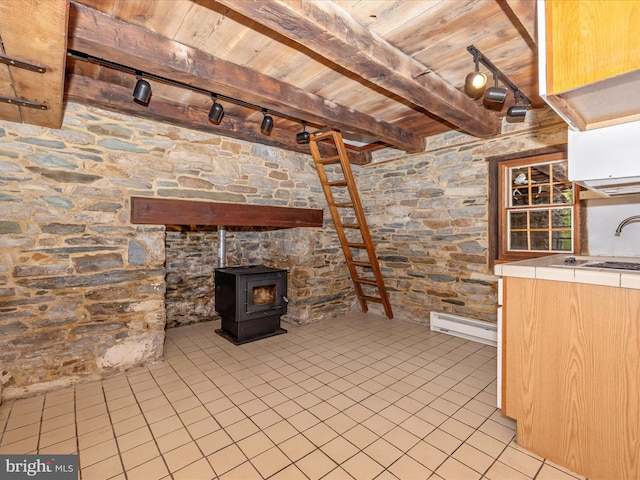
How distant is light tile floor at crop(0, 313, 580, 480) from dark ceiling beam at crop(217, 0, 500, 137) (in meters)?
2.35

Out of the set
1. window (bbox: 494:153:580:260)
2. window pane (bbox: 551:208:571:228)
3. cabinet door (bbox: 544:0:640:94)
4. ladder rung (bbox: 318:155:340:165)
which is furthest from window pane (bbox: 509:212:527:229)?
cabinet door (bbox: 544:0:640:94)

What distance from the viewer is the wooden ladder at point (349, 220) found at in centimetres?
390

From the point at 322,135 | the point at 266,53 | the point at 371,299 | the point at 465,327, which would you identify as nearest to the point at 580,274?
the point at 465,327

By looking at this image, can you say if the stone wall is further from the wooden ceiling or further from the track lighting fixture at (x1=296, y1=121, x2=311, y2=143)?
the track lighting fixture at (x1=296, y1=121, x2=311, y2=143)

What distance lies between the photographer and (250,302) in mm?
3613

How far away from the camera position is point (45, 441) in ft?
6.24

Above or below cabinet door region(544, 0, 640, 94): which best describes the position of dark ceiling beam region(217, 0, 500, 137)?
above

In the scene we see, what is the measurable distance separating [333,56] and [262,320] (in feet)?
9.77

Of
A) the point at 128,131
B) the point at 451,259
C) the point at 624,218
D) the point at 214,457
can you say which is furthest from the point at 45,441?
the point at 624,218

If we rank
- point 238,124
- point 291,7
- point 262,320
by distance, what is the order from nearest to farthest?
point 291,7, point 238,124, point 262,320

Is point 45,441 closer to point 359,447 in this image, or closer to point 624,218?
point 359,447

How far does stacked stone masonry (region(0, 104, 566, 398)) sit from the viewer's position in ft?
8.03

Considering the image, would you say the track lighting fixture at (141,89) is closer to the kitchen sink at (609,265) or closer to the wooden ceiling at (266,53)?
the wooden ceiling at (266,53)

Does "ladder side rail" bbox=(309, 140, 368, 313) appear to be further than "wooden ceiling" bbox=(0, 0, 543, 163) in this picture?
Yes
